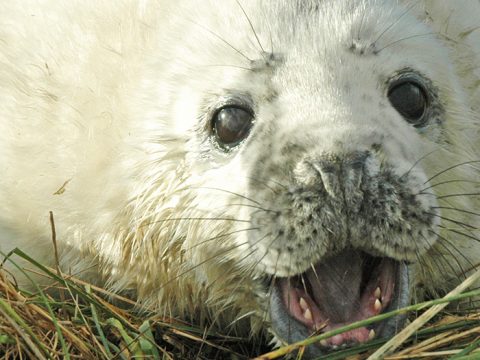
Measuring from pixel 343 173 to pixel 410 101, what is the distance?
0.57 metres

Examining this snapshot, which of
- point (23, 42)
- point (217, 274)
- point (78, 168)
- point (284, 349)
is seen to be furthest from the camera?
point (23, 42)

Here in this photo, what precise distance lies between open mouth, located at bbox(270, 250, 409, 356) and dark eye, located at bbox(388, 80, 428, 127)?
54 centimetres

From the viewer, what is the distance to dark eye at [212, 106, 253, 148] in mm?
3113

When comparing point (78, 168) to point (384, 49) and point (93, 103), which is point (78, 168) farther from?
point (384, 49)

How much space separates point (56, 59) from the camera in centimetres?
365

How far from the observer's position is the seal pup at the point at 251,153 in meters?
2.80

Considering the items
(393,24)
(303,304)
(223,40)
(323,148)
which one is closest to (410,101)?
(393,24)

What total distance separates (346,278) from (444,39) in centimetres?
112

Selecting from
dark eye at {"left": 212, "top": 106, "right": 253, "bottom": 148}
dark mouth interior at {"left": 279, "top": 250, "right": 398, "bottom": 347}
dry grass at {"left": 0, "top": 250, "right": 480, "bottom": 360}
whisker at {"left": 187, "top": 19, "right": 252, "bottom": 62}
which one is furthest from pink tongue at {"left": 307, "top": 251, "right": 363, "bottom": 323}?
whisker at {"left": 187, "top": 19, "right": 252, "bottom": 62}

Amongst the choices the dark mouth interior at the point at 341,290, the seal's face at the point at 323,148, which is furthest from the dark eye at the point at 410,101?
the dark mouth interior at the point at 341,290

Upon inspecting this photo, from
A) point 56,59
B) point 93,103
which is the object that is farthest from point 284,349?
point 56,59

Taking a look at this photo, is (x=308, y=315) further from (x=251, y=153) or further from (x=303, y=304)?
(x=251, y=153)

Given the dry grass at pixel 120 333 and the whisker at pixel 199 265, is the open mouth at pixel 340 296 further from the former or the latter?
the whisker at pixel 199 265

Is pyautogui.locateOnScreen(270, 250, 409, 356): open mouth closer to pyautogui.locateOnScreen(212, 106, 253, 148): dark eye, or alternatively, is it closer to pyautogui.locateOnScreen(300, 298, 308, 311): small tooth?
pyautogui.locateOnScreen(300, 298, 308, 311): small tooth
